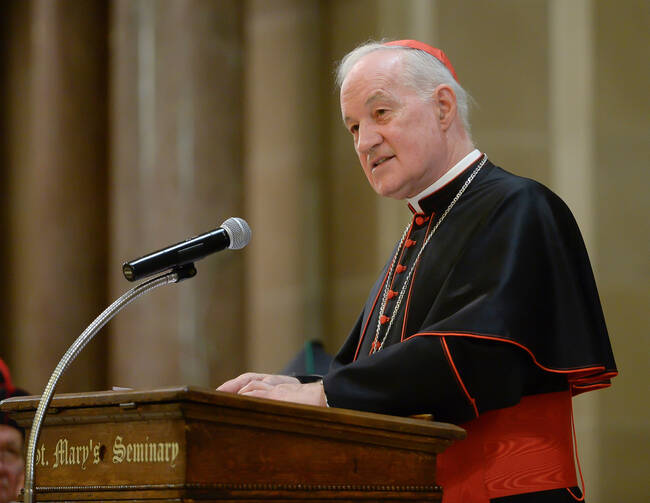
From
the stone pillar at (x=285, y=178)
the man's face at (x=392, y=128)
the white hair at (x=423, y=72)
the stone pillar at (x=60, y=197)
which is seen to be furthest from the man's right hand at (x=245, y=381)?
the stone pillar at (x=60, y=197)

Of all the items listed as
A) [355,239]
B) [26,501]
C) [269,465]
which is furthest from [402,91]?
[355,239]

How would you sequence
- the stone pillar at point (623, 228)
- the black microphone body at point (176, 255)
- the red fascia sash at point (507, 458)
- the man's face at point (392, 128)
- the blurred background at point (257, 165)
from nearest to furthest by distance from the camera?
the black microphone body at point (176, 255)
the red fascia sash at point (507, 458)
the man's face at point (392, 128)
the stone pillar at point (623, 228)
the blurred background at point (257, 165)

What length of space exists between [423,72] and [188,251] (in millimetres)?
1102

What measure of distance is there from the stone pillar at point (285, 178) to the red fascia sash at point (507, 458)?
10.0 feet

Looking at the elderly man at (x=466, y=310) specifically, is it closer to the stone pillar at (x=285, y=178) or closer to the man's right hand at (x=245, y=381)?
the man's right hand at (x=245, y=381)

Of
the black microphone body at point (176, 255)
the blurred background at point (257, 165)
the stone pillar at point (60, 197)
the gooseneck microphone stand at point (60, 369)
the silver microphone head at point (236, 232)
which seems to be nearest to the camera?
the gooseneck microphone stand at point (60, 369)

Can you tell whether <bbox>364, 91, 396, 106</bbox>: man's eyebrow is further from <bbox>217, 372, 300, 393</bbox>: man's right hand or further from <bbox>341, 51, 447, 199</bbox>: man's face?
<bbox>217, 372, 300, 393</bbox>: man's right hand

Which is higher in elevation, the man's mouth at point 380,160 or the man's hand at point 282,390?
the man's mouth at point 380,160

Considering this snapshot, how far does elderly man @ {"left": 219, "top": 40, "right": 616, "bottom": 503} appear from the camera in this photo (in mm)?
2430

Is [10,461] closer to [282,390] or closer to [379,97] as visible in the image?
[282,390]

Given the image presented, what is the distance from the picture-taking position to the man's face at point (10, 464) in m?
3.89

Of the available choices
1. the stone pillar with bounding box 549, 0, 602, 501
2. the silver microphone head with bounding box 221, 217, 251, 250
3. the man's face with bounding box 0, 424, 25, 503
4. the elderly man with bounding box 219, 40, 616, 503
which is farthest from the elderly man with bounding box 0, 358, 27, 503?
the stone pillar with bounding box 549, 0, 602, 501

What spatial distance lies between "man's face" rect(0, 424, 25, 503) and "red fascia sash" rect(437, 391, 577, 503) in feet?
6.51

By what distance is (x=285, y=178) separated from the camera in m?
5.77
